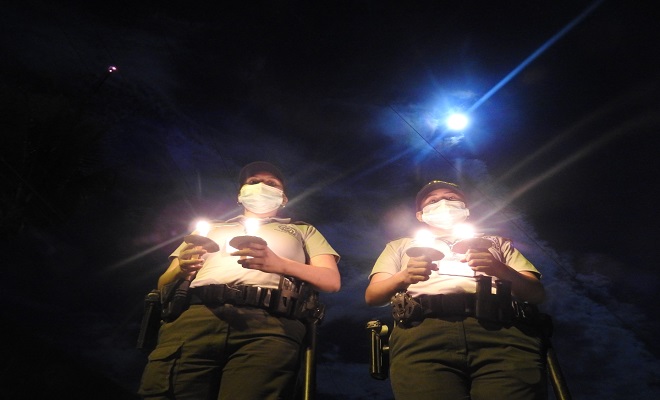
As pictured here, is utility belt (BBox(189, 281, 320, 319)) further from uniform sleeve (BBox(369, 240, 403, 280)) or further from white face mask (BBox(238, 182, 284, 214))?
white face mask (BBox(238, 182, 284, 214))

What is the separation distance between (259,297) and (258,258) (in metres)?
0.33

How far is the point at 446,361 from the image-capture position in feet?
9.43

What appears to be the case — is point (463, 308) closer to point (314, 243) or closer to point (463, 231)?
point (463, 231)

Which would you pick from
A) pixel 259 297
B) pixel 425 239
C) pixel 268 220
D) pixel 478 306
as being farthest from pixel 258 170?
pixel 478 306

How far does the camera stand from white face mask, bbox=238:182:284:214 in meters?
4.06

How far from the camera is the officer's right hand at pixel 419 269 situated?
3082 millimetres

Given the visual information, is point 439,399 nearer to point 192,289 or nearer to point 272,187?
point 192,289

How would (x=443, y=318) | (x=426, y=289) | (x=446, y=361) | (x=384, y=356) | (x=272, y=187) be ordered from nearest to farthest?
1. (x=446, y=361)
2. (x=443, y=318)
3. (x=426, y=289)
4. (x=384, y=356)
5. (x=272, y=187)

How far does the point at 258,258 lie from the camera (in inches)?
118

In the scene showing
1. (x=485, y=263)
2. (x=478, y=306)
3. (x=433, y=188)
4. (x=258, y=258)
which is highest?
(x=433, y=188)

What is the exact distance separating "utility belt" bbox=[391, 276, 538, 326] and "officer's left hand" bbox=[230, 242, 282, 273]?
1250mm

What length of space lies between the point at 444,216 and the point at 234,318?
94.4 inches

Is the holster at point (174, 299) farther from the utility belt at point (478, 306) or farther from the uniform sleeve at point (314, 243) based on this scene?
the utility belt at point (478, 306)

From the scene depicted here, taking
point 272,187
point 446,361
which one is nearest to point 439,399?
point 446,361
